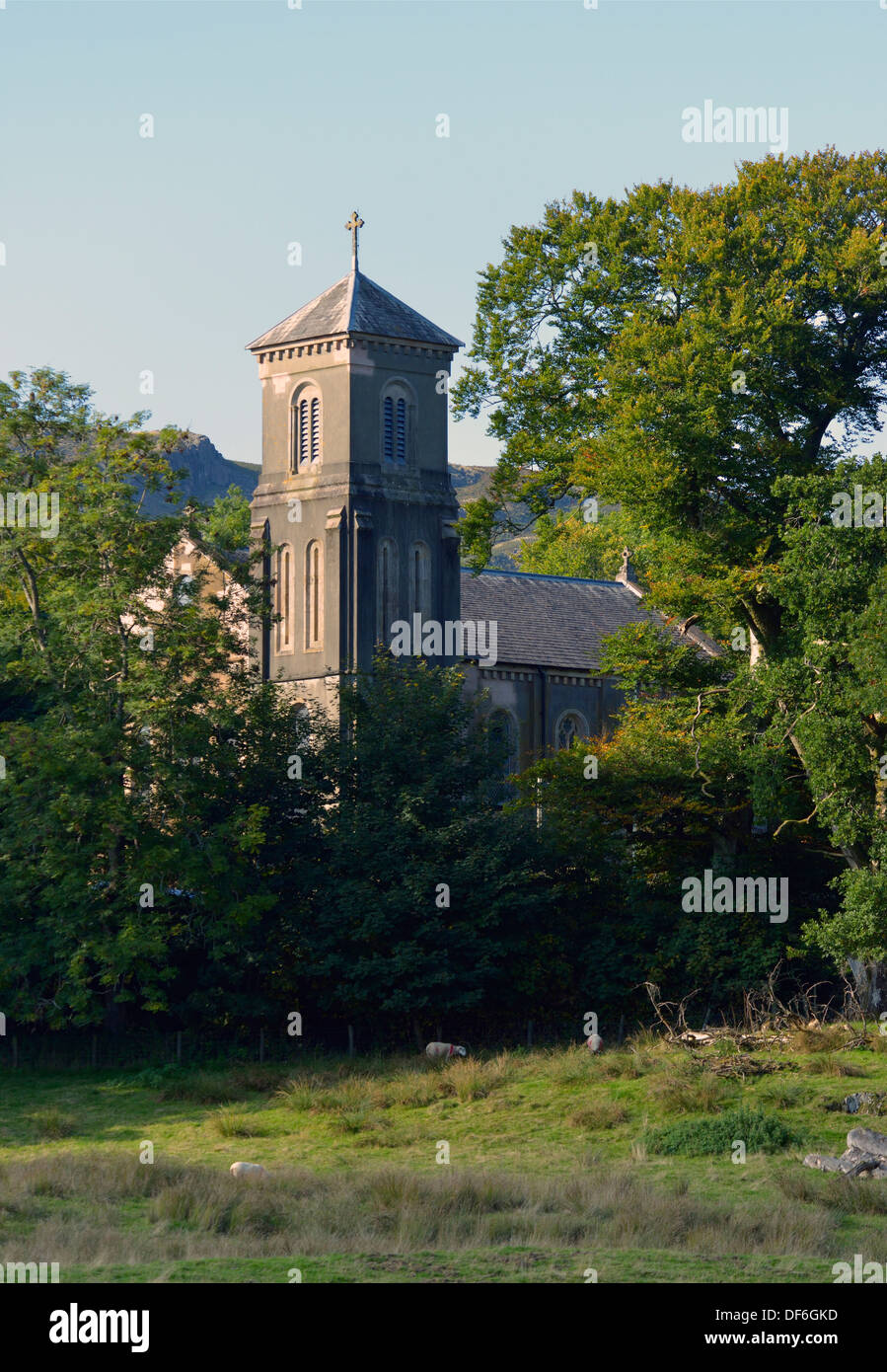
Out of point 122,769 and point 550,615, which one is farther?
point 550,615

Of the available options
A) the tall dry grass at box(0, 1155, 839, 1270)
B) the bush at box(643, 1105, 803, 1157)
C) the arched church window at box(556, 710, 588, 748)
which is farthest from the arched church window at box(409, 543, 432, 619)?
the tall dry grass at box(0, 1155, 839, 1270)

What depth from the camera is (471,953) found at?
40.2 m

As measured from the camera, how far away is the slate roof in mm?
68500

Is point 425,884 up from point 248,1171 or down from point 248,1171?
up

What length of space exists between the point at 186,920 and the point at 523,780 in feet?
33.5

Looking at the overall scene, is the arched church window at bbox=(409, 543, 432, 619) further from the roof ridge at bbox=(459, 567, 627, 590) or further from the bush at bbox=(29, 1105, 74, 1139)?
the bush at bbox=(29, 1105, 74, 1139)

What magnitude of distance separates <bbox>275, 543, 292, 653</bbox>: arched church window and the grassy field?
25584 mm

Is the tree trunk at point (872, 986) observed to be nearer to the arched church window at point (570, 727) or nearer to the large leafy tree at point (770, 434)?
the large leafy tree at point (770, 434)

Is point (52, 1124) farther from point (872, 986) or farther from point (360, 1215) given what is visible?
point (872, 986)

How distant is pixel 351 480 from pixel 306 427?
10.7ft

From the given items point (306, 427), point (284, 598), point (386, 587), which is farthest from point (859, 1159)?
point (306, 427)

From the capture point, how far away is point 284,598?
62.5 metres

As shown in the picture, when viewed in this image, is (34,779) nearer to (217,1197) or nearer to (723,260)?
(217,1197)
